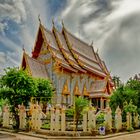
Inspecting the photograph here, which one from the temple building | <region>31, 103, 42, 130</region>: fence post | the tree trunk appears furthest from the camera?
the temple building

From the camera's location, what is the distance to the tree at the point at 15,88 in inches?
741

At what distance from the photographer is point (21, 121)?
18.5m

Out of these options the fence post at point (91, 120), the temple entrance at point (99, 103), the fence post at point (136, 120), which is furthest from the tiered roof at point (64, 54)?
the fence post at point (91, 120)

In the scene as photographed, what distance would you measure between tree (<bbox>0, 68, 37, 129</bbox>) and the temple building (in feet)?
31.4

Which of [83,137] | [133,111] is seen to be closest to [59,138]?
[83,137]

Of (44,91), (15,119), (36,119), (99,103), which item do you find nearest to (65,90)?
(99,103)

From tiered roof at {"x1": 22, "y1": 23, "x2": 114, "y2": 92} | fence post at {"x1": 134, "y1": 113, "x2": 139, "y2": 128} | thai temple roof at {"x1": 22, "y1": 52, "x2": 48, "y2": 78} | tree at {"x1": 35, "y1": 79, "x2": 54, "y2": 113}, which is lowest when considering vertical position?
fence post at {"x1": 134, "y1": 113, "x2": 139, "y2": 128}

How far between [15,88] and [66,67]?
1313cm

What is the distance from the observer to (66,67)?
3169 cm

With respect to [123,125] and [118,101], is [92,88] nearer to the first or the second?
[118,101]

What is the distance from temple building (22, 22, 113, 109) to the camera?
3139cm

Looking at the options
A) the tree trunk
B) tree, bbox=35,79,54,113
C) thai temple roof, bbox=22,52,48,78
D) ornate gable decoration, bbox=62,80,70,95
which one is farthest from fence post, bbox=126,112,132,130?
ornate gable decoration, bbox=62,80,70,95

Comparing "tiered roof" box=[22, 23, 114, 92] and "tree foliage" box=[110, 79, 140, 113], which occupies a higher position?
"tiered roof" box=[22, 23, 114, 92]

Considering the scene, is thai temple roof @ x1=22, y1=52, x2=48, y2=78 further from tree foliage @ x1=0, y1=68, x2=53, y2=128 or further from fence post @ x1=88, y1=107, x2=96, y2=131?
fence post @ x1=88, y1=107, x2=96, y2=131
